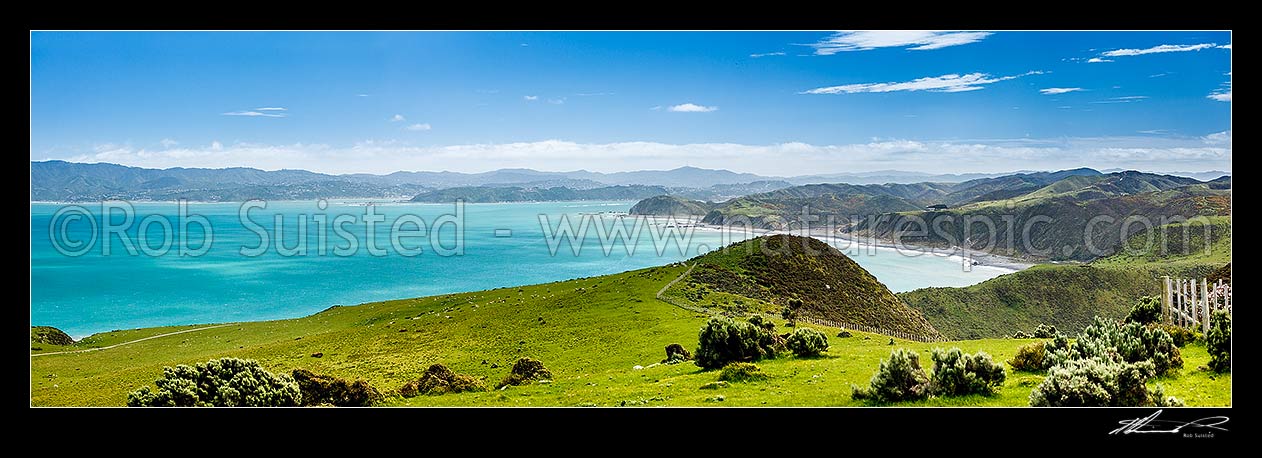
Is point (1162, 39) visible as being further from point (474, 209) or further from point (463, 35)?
point (474, 209)

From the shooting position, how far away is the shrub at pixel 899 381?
6.18 metres

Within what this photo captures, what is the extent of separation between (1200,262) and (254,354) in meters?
37.5

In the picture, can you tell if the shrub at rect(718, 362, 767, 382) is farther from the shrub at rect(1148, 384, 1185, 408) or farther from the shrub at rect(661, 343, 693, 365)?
the shrub at rect(1148, 384, 1185, 408)

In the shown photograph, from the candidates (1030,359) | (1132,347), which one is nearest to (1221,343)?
(1132,347)

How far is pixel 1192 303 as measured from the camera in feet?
25.8

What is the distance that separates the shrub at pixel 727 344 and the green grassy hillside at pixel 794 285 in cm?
805

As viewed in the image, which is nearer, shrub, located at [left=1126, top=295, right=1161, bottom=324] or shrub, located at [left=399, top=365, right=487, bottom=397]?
shrub, located at [left=399, top=365, right=487, bottom=397]

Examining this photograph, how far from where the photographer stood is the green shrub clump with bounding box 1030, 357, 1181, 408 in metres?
5.75

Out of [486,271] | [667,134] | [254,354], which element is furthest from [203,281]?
[667,134]

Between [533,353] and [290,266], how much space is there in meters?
51.4

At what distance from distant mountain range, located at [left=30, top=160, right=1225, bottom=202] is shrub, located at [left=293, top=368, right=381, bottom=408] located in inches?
504

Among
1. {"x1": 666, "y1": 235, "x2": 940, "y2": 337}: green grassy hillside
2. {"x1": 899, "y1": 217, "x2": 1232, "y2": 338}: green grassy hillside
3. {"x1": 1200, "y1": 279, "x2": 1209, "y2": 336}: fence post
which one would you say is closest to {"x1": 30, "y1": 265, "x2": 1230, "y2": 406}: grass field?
{"x1": 1200, "y1": 279, "x2": 1209, "y2": 336}: fence post
